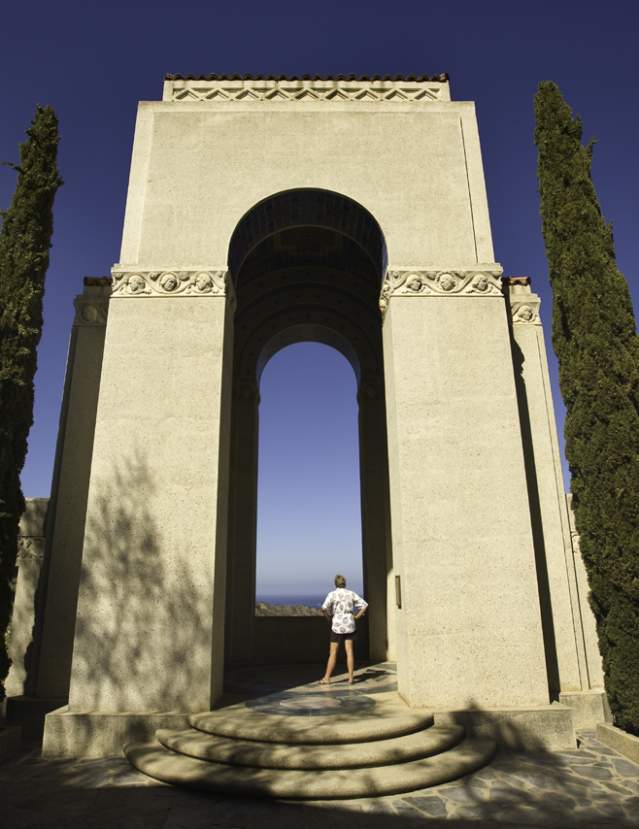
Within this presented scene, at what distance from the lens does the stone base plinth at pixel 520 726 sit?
22.5ft

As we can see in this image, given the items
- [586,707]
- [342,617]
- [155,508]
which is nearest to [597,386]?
→ [586,707]

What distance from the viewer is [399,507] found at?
786 centimetres

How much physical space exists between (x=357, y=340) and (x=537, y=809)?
1006 cm

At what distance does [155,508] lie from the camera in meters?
7.68

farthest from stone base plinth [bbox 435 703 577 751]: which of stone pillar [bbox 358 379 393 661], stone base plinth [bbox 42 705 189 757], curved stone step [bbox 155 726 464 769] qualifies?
stone pillar [bbox 358 379 393 661]

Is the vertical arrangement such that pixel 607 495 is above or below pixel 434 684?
above

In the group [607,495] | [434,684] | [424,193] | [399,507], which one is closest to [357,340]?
[424,193]

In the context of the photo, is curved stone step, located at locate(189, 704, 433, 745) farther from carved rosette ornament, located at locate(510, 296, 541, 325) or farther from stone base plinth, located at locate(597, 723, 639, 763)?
carved rosette ornament, located at locate(510, 296, 541, 325)

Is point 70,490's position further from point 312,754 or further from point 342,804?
point 342,804

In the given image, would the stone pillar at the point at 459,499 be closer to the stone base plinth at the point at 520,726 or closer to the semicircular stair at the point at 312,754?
the stone base plinth at the point at 520,726

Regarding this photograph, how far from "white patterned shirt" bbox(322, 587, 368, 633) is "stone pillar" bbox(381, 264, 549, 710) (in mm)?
1312

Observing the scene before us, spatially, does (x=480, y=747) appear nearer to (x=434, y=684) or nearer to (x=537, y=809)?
(x=434, y=684)

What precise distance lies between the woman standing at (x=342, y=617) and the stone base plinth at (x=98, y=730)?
9.42ft

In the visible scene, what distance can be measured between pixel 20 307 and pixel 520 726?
9.39 meters
